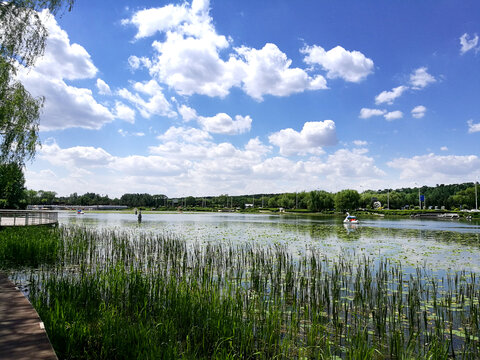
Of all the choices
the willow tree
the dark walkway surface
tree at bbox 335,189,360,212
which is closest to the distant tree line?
tree at bbox 335,189,360,212

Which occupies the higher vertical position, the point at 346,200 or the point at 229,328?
the point at 346,200

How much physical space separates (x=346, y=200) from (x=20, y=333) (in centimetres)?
11895

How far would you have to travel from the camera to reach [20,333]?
457cm

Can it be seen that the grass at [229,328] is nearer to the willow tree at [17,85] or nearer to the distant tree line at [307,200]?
the willow tree at [17,85]

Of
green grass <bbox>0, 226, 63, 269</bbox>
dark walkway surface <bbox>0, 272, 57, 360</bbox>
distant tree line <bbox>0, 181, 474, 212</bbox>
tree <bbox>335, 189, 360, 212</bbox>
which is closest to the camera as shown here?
dark walkway surface <bbox>0, 272, 57, 360</bbox>

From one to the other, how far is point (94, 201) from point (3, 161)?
6910 inches

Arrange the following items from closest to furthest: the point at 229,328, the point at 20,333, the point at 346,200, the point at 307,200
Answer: the point at 20,333 < the point at 229,328 < the point at 346,200 < the point at 307,200

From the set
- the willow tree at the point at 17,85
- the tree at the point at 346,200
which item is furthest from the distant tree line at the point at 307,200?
the willow tree at the point at 17,85

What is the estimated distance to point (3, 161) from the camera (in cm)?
1684

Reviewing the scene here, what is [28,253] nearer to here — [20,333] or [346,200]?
[20,333]

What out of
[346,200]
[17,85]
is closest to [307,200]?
[346,200]

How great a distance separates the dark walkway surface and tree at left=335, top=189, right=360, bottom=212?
117629 mm

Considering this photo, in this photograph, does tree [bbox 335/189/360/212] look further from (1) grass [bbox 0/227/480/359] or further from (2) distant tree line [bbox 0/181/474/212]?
(1) grass [bbox 0/227/480/359]

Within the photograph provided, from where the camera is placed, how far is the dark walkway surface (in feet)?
12.8
